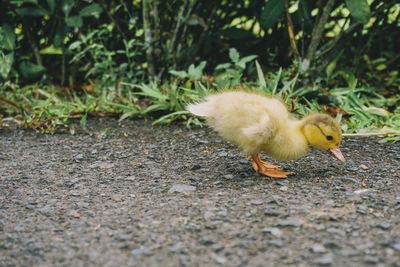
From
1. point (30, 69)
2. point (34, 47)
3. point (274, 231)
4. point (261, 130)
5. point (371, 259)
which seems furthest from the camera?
point (34, 47)

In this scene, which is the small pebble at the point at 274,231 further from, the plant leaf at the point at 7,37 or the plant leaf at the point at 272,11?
the plant leaf at the point at 7,37

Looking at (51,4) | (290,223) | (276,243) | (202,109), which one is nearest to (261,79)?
(202,109)

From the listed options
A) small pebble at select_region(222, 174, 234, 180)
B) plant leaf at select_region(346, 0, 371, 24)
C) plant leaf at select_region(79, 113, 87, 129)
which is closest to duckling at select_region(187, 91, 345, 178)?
small pebble at select_region(222, 174, 234, 180)

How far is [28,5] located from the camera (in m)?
4.93

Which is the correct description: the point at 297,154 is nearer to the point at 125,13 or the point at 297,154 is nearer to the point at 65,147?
the point at 65,147

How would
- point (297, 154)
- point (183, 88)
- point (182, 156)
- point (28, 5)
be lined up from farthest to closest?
point (28, 5) → point (183, 88) → point (182, 156) → point (297, 154)

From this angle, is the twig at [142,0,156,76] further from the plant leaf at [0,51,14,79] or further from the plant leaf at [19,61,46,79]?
the plant leaf at [0,51,14,79]

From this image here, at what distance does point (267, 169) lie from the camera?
330 centimetres

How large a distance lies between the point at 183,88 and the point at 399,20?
1.88 m

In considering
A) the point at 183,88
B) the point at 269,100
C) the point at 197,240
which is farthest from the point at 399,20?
the point at 197,240

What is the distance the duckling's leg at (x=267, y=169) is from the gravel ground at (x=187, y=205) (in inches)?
1.3

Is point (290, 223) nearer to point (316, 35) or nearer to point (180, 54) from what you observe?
point (316, 35)

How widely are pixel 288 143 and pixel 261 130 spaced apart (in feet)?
0.55

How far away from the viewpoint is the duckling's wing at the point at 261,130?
3.09m
